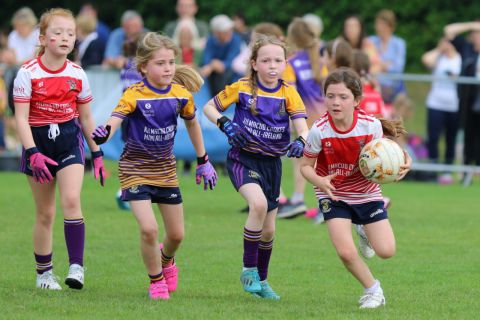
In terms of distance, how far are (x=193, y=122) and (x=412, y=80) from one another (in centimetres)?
996

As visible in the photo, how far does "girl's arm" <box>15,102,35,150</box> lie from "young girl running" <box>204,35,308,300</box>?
Answer: 1.39 meters

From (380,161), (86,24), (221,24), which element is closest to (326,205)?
(380,161)

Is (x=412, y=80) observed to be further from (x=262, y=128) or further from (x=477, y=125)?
(x=262, y=128)

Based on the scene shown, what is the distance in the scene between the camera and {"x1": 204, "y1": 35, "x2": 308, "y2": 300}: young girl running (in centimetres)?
856

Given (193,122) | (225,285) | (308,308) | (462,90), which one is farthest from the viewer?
A: (462,90)

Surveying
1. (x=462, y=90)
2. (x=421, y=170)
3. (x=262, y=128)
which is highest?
(x=262, y=128)

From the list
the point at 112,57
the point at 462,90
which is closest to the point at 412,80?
the point at 462,90

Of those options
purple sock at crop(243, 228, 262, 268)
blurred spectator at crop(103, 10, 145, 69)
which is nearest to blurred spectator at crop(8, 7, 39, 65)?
blurred spectator at crop(103, 10, 145, 69)

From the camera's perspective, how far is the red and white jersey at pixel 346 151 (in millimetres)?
8000

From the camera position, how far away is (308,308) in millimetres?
7859

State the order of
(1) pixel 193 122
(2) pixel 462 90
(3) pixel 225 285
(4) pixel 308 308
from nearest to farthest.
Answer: (4) pixel 308 308
(1) pixel 193 122
(3) pixel 225 285
(2) pixel 462 90

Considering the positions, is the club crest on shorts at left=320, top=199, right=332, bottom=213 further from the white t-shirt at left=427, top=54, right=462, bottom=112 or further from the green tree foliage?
the green tree foliage

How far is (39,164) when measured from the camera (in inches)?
319

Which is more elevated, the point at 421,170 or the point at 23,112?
the point at 23,112
